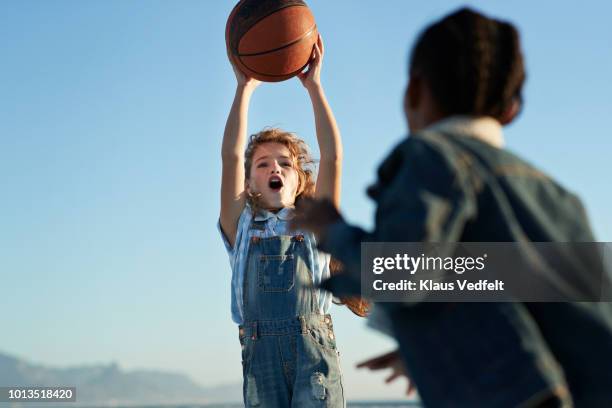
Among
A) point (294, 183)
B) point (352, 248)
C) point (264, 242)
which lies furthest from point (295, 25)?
point (352, 248)

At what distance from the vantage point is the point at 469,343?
6.16ft

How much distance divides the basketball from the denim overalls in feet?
3.68

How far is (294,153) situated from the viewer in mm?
5074

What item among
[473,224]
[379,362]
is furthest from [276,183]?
[473,224]

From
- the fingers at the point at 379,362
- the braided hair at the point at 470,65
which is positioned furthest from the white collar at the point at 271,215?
the braided hair at the point at 470,65

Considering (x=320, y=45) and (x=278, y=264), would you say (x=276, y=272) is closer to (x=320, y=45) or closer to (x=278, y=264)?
(x=278, y=264)

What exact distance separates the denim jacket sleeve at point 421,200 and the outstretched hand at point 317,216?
0.12m

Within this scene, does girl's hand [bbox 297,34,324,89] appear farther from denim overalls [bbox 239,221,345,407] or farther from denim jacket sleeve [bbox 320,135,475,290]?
denim jacket sleeve [bbox 320,135,475,290]

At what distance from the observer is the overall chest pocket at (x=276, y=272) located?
4.37m

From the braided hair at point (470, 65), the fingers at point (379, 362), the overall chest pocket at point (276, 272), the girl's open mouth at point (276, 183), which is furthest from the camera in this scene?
the girl's open mouth at point (276, 183)

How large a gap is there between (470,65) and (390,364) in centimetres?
77

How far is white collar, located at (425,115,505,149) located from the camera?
2.04 metres

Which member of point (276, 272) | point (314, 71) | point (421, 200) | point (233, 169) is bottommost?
point (421, 200)

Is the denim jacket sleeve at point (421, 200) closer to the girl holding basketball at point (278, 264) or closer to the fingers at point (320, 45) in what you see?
the girl holding basketball at point (278, 264)
